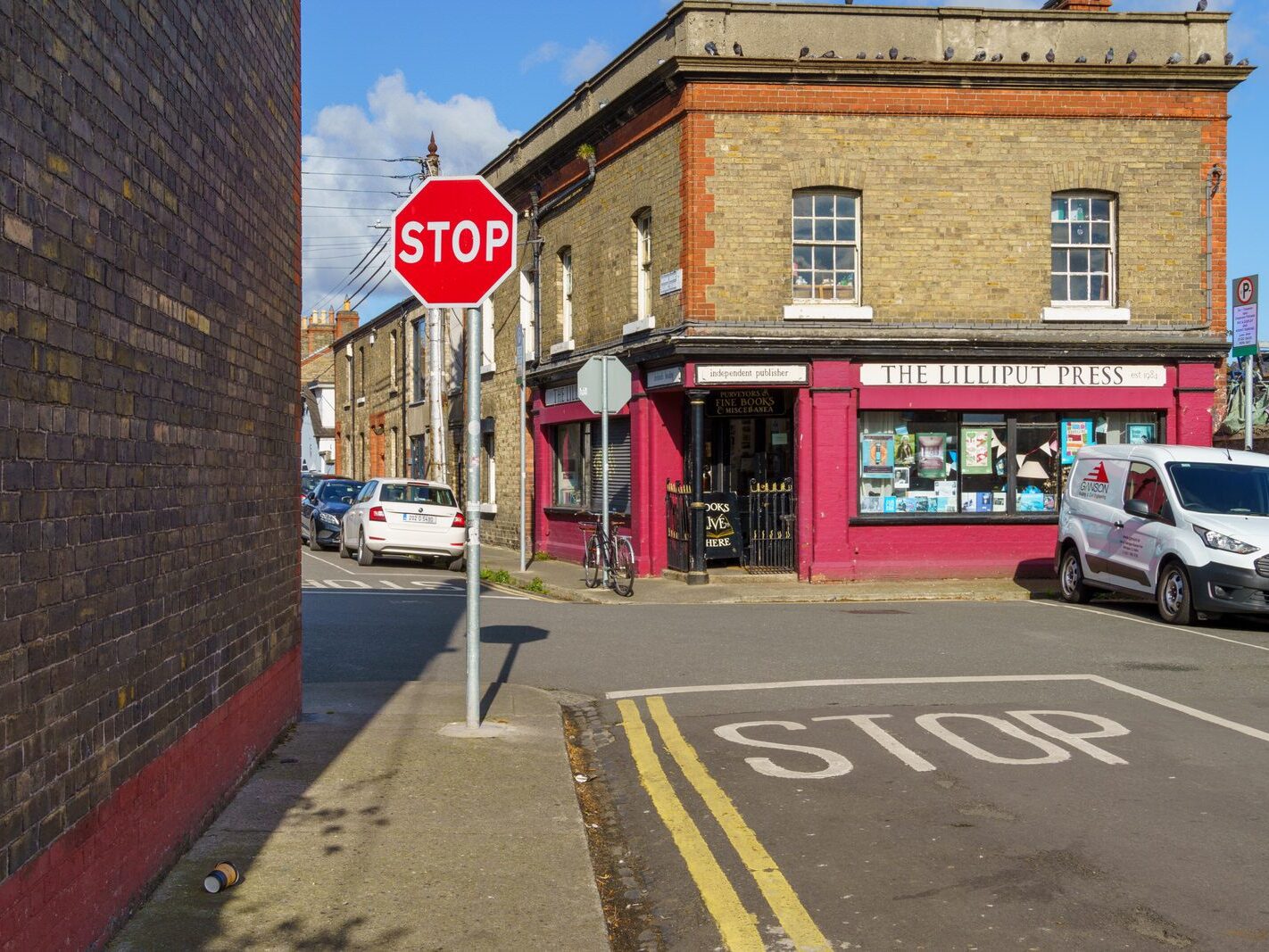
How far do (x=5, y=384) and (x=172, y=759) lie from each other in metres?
2.15

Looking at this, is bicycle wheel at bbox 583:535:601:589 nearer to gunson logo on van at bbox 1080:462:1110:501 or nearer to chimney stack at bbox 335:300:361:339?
gunson logo on van at bbox 1080:462:1110:501

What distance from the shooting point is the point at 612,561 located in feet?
63.6

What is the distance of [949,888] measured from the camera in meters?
5.32

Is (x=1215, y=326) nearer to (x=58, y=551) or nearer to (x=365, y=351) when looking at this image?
(x=58, y=551)

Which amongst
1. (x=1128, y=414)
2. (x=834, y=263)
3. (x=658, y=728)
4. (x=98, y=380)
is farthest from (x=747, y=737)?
(x=1128, y=414)

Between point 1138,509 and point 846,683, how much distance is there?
6553 mm

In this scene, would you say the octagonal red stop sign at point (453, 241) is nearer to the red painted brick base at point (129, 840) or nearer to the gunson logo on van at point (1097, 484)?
the red painted brick base at point (129, 840)

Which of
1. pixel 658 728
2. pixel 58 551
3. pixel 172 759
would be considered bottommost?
pixel 658 728

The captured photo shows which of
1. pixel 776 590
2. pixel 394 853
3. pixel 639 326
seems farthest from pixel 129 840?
pixel 639 326

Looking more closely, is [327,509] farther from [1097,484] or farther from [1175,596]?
[1175,596]

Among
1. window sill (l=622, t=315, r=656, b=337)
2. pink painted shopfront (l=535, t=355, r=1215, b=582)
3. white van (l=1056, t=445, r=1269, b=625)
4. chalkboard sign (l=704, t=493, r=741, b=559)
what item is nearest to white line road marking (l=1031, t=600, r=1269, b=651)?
white van (l=1056, t=445, r=1269, b=625)

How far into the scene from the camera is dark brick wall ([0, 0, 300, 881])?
Answer: 3.69 m

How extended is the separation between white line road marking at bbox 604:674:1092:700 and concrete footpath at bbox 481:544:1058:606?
297 inches

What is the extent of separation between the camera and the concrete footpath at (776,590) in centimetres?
1852
